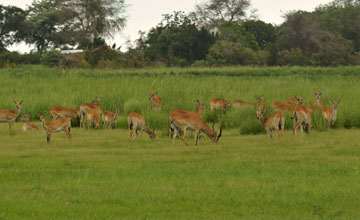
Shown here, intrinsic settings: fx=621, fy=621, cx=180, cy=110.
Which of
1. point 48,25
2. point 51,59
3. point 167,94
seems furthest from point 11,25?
point 167,94

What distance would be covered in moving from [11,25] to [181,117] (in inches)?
2536

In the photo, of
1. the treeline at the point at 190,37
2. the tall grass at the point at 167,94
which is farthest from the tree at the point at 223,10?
the tall grass at the point at 167,94

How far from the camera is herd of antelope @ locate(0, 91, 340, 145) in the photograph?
50.2 feet

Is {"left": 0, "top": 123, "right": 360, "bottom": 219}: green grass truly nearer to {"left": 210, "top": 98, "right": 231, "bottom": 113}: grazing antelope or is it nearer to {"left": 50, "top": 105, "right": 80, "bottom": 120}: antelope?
{"left": 50, "top": 105, "right": 80, "bottom": 120}: antelope

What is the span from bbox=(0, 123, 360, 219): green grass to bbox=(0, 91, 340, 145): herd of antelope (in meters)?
0.45

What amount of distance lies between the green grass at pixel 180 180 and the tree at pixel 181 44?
42.9m

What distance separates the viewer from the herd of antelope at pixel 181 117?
15305 mm

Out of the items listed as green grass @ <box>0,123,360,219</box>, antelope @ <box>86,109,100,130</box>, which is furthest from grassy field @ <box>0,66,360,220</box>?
antelope @ <box>86,109,100,130</box>

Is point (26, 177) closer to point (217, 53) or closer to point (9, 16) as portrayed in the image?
point (217, 53)

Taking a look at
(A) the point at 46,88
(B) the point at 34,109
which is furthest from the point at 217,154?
(A) the point at 46,88

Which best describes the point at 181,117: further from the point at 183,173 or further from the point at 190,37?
the point at 190,37

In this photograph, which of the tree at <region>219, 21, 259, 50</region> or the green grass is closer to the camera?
the green grass

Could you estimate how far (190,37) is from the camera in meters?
58.4

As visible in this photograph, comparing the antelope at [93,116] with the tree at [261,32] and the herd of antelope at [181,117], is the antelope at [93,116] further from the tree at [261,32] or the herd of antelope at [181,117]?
the tree at [261,32]
